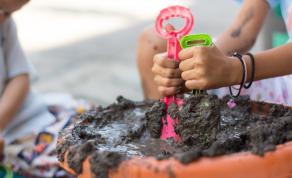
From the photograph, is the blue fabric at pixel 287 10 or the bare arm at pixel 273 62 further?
the blue fabric at pixel 287 10

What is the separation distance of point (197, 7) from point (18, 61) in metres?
2.38

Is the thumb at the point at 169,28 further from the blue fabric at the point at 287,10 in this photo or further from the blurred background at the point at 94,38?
the blurred background at the point at 94,38

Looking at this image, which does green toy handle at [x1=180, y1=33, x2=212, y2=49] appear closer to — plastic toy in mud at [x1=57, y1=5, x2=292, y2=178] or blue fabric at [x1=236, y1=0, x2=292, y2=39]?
plastic toy in mud at [x1=57, y1=5, x2=292, y2=178]

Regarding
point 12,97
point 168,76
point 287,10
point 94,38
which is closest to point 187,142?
point 168,76

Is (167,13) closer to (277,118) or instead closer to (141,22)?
(277,118)

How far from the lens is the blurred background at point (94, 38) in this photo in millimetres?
2756

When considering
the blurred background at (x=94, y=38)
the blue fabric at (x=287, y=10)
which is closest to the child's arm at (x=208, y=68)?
the blue fabric at (x=287, y=10)

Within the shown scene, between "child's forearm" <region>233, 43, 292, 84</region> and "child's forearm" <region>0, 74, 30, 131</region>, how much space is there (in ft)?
2.69

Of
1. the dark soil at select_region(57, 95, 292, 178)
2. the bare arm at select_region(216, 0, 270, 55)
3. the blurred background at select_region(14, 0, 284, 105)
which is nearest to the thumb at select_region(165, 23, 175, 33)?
the dark soil at select_region(57, 95, 292, 178)

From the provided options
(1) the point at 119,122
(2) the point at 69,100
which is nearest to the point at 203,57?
(1) the point at 119,122

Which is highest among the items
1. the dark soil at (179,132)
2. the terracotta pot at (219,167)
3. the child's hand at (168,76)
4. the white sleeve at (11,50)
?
the white sleeve at (11,50)

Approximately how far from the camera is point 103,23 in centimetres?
371

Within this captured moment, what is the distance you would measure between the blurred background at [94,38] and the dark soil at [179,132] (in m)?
0.87

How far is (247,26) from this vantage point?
1591 millimetres
